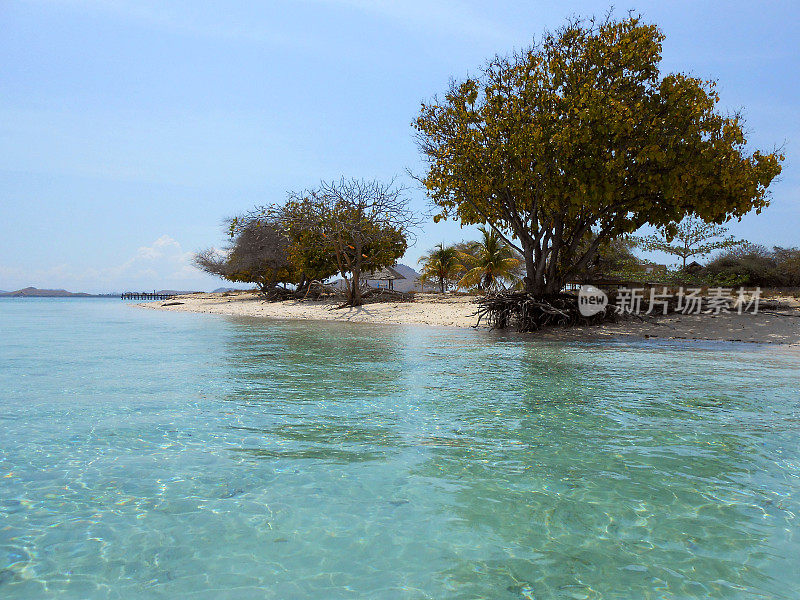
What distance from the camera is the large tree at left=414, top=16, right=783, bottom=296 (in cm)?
1628

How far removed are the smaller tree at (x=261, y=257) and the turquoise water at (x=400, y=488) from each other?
115 ft

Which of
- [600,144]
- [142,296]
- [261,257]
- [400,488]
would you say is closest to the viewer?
[400,488]

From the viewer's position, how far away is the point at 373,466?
4.96 m

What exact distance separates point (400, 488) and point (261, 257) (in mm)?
41413

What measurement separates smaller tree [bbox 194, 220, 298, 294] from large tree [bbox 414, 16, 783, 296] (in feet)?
84.0

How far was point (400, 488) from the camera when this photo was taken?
4.47m

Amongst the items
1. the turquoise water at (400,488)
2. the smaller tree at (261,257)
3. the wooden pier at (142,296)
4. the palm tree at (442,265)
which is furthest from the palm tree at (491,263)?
the wooden pier at (142,296)

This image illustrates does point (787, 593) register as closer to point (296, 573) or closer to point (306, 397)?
point (296, 573)

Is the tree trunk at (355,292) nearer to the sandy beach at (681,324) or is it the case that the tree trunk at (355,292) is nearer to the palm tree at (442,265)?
the sandy beach at (681,324)

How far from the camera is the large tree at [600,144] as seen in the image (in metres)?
16.3

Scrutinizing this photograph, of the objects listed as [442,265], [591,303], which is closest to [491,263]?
[442,265]

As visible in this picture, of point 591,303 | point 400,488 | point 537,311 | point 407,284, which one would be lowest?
point 400,488

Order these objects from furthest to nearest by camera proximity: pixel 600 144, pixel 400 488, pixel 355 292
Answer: pixel 355 292 < pixel 600 144 < pixel 400 488

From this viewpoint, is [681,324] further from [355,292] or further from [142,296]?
[142,296]
